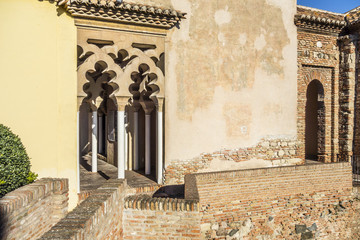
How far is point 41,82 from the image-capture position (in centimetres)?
679

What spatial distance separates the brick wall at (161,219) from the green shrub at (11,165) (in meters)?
1.86

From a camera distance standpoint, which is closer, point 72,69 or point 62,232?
point 62,232

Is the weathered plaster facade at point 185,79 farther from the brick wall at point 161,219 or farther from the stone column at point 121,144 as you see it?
the brick wall at point 161,219

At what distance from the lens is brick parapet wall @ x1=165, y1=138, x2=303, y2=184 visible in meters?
8.24

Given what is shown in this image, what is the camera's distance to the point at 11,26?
6.48 metres

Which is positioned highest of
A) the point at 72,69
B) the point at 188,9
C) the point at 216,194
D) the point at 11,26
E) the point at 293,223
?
the point at 188,9

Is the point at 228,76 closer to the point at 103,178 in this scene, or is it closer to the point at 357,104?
the point at 103,178

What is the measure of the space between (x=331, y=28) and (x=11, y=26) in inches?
393

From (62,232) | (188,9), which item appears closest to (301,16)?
(188,9)

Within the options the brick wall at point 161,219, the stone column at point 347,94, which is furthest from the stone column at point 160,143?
the stone column at point 347,94

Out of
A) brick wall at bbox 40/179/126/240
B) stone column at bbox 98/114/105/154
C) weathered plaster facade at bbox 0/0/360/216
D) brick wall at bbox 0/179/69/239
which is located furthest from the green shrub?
stone column at bbox 98/114/105/154

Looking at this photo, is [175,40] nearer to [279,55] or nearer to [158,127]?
[158,127]

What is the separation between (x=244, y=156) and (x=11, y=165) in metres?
6.46

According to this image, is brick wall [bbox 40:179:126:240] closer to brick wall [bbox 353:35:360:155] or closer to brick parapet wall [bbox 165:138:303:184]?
brick parapet wall [bbox 165:138:303:184]
